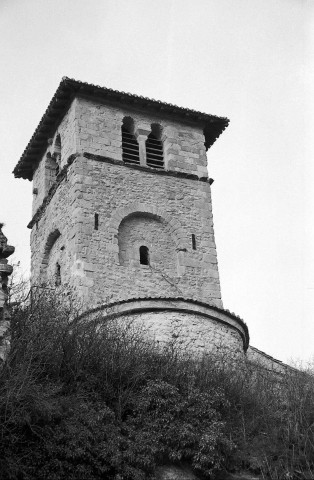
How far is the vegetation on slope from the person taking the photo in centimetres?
1077

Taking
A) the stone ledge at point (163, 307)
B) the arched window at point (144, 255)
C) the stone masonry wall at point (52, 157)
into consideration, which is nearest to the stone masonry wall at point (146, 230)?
the arched window at point (144, 255)

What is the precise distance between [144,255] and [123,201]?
1.64m

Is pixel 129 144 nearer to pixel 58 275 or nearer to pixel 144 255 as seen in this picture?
pixel 144 255

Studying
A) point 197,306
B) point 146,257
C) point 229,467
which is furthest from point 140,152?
point 229,467

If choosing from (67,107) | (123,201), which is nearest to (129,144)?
(67,107)

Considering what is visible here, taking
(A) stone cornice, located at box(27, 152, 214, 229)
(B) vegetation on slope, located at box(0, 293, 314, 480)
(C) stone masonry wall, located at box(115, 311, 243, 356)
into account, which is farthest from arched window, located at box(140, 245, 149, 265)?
(B) vegetation on slope, located at box(0, 293, 314, 480)

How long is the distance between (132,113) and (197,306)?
8.22m

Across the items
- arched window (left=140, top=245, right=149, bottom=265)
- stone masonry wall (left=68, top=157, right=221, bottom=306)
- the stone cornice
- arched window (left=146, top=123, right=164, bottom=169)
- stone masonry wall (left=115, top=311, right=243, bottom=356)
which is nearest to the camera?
stone masonry wall (left=115, top=311, right=243, bottom=356)

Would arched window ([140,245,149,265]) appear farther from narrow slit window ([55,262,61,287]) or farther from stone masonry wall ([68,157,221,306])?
narrow slit window ([55,262,61,287])

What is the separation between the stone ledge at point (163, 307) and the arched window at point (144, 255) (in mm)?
3833

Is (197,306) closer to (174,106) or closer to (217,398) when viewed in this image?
(217,398)

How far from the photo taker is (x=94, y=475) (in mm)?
10805

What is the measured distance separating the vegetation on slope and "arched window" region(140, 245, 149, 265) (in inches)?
245

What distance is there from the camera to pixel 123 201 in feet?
69.6
